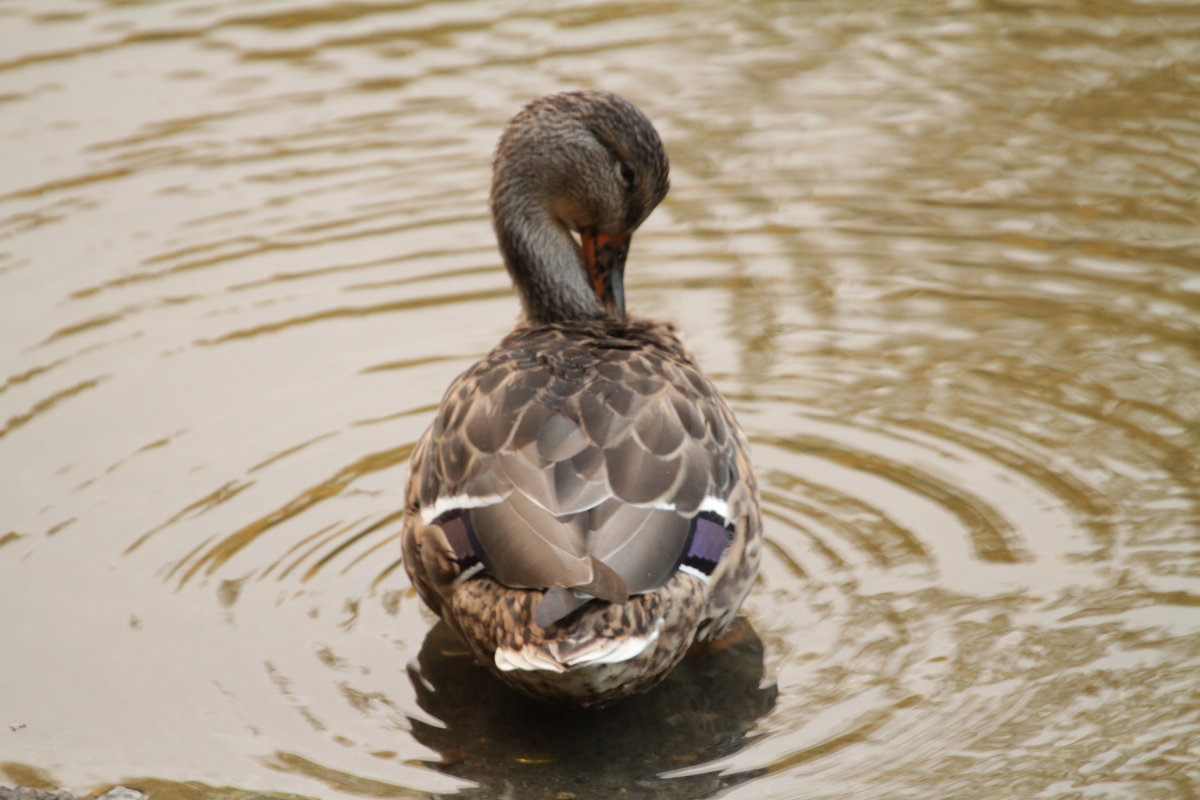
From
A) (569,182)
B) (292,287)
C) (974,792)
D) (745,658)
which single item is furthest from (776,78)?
(974,792)

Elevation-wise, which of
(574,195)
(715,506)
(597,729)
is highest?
(574,195)

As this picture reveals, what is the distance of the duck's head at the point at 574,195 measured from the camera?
576cm

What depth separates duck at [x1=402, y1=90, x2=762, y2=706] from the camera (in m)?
4.34

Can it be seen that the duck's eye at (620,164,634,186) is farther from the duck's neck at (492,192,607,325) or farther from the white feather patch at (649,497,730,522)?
the white feather patch at (649,497,730,522)

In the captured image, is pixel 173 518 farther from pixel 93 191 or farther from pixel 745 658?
pixel 93 191

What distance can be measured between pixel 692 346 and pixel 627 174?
129 cm

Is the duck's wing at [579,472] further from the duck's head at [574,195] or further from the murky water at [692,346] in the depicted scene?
the duck's head at [574,195]

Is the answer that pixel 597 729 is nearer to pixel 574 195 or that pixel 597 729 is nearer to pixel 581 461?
pixel 581 461

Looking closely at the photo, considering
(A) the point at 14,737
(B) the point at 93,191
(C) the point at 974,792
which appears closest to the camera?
(C) the point at 974,792

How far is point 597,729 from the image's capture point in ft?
15.9

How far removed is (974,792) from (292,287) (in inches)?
172

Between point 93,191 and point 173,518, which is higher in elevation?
point 93,191

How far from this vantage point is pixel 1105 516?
18.2ft

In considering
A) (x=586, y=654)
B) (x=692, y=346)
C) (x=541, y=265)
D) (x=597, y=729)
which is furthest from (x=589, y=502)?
(x=692, y=346)
